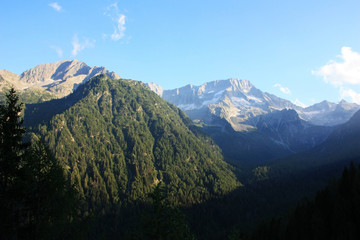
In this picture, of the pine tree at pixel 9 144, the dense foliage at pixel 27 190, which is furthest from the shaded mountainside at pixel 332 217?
the pine tree at pixel 9 144

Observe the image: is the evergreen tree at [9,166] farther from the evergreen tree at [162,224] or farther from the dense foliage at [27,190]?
the evergreen tree at [162,224]

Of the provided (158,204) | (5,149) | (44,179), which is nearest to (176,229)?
(158,204)

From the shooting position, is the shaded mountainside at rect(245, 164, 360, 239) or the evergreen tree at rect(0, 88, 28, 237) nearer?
the evergreen tree at rect(0, 88, 28, 237)

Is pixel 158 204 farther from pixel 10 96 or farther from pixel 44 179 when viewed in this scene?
pixel 10 96

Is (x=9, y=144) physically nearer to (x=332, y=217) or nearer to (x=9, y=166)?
(x=9, y=166)

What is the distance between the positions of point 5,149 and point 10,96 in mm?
6109

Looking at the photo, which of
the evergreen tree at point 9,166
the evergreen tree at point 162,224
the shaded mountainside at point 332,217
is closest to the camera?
the evergreen tree at point 9,166

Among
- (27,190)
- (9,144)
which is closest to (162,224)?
(27,190)

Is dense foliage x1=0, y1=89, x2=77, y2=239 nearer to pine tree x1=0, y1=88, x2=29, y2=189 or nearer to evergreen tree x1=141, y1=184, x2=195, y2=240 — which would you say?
pine tree x1=0, y1=88, x2=29, y2=189

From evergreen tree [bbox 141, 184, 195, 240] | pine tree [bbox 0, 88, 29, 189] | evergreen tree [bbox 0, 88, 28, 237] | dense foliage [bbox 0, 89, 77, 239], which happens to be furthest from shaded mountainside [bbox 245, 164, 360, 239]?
pine tree [bbox 0, 88, 29, 189]

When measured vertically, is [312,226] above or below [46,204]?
below

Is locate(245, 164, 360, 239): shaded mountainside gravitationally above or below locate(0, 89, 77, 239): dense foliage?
below

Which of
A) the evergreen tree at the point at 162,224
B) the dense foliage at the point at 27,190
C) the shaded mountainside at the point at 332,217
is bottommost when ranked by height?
the shaded mountainside at the point at 332,217

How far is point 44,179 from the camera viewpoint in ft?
75.3
